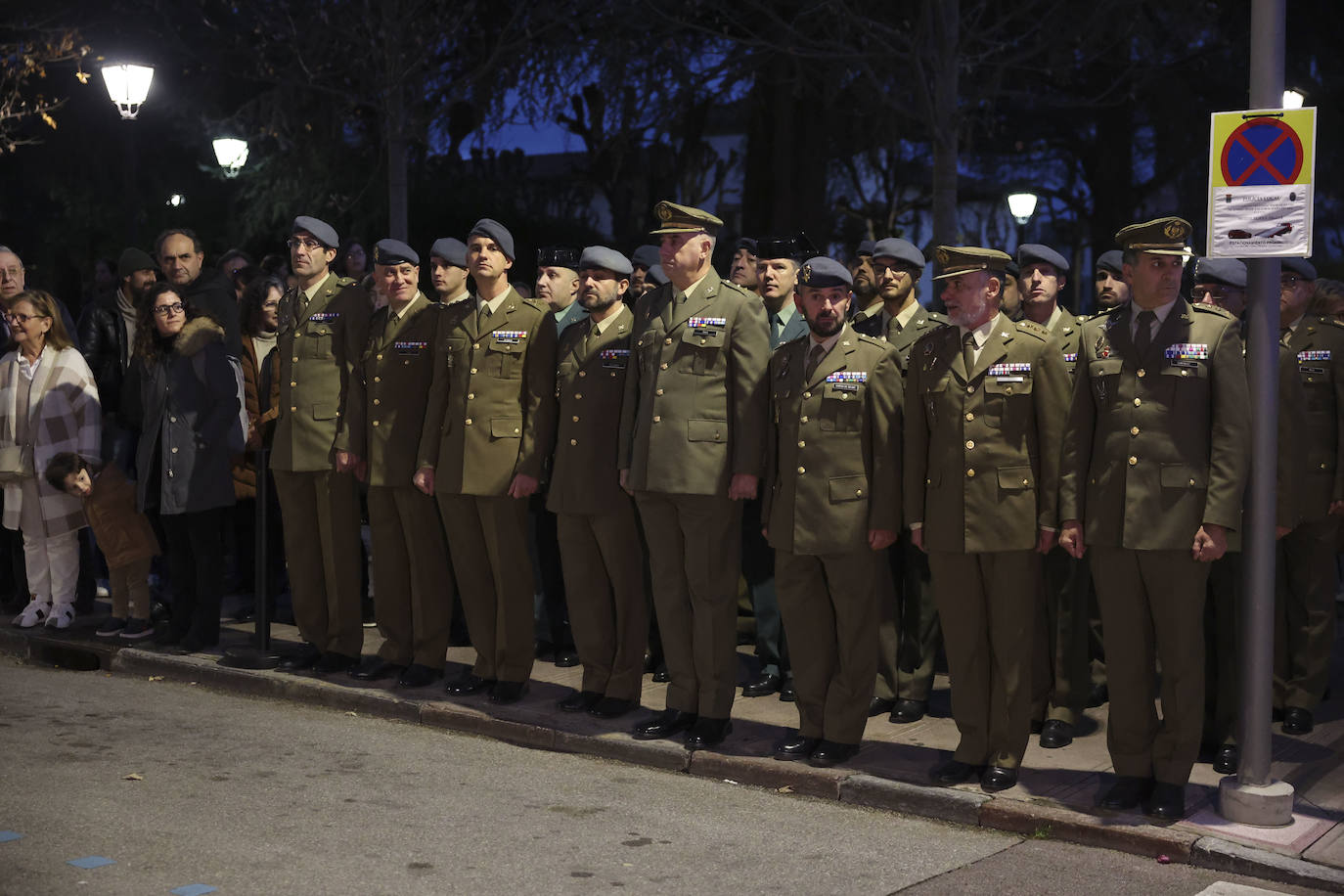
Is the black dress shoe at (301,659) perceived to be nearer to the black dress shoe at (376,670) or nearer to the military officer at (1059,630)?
the black dress shoe at (376,670)

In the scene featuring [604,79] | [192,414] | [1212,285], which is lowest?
[192,414]

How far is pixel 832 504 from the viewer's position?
6719mm

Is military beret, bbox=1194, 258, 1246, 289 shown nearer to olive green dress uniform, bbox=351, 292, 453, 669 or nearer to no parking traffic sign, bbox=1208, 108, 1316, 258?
no parking traffic sign, bbox=1208, 108, 1316, 258

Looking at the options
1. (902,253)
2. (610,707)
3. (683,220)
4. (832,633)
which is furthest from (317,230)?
(832,633)

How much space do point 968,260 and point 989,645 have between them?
59.7 inches

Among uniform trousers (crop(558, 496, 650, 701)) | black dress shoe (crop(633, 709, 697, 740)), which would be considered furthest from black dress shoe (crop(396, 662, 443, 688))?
black dress shoe (crop(633, 709, 697, 740))

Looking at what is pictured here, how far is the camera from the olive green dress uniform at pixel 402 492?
26.8 feet

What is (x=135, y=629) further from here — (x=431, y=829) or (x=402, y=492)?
(x=431, y=829)

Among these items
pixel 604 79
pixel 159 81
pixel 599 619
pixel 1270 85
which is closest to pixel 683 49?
pixel 604 79

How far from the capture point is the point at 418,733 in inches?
300

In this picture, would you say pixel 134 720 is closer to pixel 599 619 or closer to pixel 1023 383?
pixel 599 619

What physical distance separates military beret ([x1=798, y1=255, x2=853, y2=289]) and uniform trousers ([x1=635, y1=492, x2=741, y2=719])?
1012 millimetres

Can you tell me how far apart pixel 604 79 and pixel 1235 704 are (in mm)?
15435

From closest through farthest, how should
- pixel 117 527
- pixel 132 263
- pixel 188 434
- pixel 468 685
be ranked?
1. pixel 468 685
2. pixel 188 434
3. pixel 117 527
4. pixel 132 263
